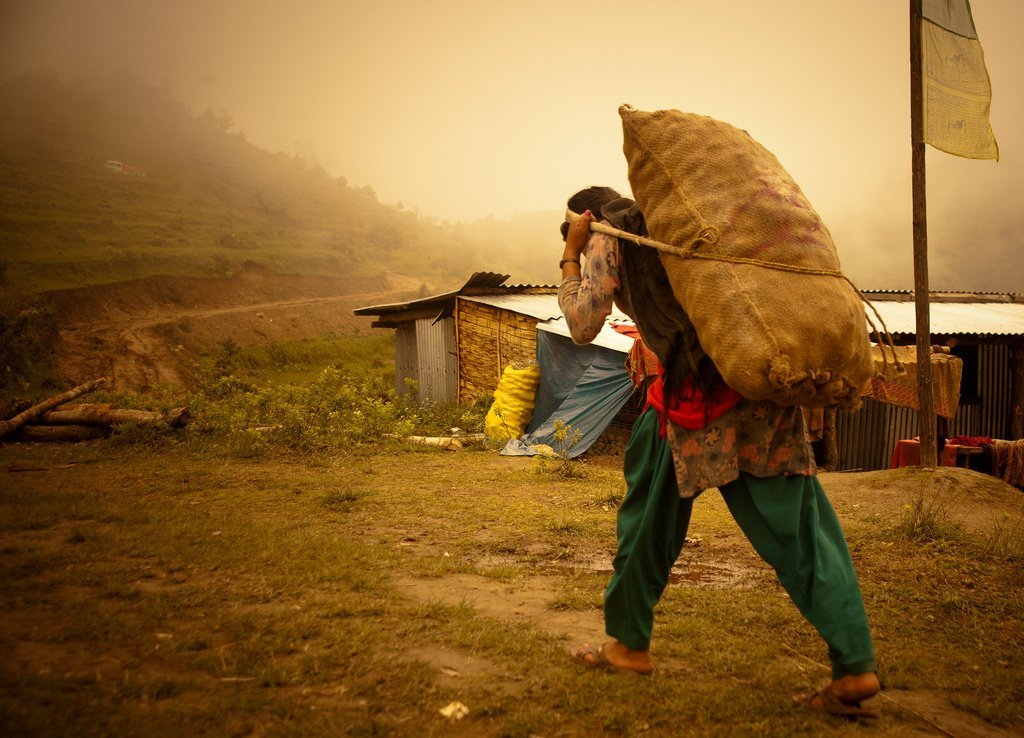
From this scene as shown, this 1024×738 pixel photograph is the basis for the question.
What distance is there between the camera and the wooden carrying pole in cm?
559

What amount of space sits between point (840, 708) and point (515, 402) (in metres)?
8.42

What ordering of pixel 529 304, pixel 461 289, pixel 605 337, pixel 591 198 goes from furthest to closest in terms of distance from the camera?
pixel 461 289 → pixel 529 304 → pixel 605 337 → pixel 591 198

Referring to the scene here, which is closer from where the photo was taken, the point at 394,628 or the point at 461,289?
the point at 394,628

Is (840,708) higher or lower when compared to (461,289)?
lower

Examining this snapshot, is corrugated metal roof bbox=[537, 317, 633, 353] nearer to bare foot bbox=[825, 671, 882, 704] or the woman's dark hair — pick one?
the woman's dark hair

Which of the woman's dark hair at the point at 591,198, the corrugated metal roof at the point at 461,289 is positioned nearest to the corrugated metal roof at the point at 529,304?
the corrugated metal roof at the point at 461,289

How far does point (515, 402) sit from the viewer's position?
33.7ft

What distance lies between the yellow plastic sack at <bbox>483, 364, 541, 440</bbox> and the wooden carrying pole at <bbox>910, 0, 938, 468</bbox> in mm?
5549

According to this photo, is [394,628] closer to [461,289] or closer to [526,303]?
[526,303]

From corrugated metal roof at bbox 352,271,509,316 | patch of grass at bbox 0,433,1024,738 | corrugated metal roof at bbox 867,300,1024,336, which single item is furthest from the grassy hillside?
corrugated metal roof at bbox 867,300,1024,336

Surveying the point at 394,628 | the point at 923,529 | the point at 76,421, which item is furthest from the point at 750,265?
the point at 76,421

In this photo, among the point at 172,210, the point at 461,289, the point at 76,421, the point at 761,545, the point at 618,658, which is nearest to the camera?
the point at 761,545

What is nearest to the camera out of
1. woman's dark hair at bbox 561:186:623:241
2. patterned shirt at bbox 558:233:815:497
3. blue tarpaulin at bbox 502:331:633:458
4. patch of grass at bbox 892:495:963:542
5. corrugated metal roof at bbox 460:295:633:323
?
patterned shirt at bbox 558:233:815:497

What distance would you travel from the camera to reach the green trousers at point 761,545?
1852 mm
